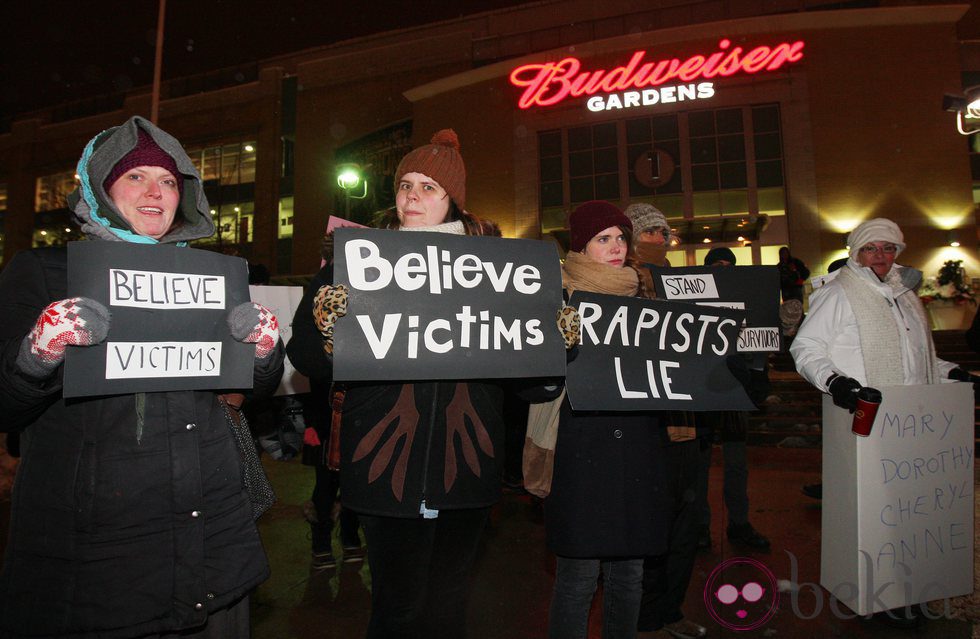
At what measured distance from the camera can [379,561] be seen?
A: 6.44ft

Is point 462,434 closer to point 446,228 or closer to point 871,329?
point 446,228

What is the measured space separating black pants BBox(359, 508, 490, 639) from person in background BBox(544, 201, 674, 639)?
529 mm

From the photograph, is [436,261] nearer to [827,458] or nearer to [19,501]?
[19,501]

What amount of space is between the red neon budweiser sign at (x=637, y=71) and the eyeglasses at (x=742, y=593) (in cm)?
1810

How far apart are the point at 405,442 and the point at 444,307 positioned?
0.48 metres

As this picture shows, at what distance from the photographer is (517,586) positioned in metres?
3.95

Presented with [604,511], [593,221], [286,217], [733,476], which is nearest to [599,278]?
[593,221]

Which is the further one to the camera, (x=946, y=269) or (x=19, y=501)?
(x=946, y=269)

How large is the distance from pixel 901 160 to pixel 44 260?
831 inches

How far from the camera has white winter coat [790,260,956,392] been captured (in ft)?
11.5

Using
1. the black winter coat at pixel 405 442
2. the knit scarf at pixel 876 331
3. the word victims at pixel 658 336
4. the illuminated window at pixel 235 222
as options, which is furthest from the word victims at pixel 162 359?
the illuminated window at pixel 235 222

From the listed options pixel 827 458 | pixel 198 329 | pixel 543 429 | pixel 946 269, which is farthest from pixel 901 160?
pixel 198 329

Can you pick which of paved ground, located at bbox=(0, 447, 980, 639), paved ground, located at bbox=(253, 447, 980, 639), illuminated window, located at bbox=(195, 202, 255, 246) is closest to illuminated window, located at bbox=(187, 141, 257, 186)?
illuminated window, located at bbox=(195, 202, 255, 246)

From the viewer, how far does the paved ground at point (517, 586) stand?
3312mm
